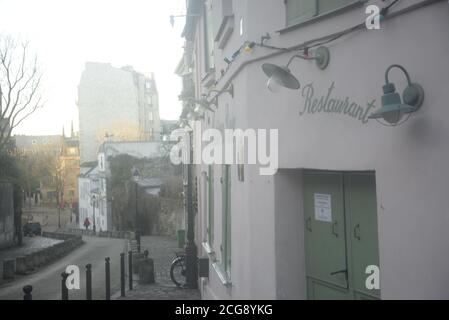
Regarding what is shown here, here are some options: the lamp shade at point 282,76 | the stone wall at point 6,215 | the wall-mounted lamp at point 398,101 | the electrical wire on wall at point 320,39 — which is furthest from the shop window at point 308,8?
the stone wall at point 6,215

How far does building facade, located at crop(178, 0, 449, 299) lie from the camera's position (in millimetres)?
3053

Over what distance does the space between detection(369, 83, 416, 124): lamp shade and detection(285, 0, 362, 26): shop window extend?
1.03 metres

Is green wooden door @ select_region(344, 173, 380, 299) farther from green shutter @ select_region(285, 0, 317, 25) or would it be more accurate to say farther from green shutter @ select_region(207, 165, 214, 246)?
green shutter @ select_region(207, 165, 214, 246)

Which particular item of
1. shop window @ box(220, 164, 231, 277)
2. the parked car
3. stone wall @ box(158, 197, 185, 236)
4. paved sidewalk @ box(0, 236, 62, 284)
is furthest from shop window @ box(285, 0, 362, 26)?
the parked car

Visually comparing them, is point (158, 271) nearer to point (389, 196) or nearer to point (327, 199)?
point (327, 199)

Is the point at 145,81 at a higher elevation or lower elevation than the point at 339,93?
higher

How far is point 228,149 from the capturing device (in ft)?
20.6

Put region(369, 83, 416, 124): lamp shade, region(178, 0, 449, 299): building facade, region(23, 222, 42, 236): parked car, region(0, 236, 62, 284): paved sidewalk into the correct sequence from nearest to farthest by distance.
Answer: region(369, 83, 416, 124): lamp shade → region(178, 0, 449, 299): building facade → region(0, 236, 62, 284): paved sidewalk → region(23, 222, 42, 236): parked car

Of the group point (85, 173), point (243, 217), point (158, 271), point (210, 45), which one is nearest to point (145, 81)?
point (85, 173)

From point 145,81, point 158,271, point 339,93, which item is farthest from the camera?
point 145,81

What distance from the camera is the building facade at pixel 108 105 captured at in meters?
53.0

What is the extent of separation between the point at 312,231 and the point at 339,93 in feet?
4.72

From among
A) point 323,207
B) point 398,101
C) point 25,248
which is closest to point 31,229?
point 25,248

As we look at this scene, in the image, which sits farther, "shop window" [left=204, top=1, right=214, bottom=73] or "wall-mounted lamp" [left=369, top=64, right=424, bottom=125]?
"shop window" [left=204, top=1, right=214, bottom=73]
